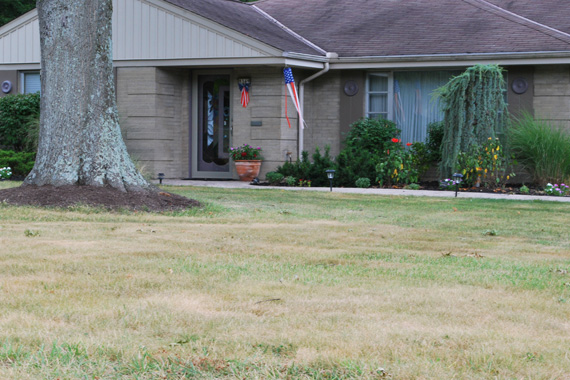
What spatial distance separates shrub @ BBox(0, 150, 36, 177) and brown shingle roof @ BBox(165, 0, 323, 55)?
14.0 ft

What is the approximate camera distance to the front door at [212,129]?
1767 cm

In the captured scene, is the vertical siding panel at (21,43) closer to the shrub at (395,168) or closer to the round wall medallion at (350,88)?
the round wall medallion at (350,88)

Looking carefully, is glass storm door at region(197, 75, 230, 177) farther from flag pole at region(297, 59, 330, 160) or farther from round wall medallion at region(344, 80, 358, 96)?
round wall medallion at region(344, 80, 358, 96)

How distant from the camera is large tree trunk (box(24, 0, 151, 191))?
34.3ft

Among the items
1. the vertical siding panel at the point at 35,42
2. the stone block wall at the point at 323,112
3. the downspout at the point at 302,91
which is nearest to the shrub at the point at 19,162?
the vertical siding panel at the point at 35,42

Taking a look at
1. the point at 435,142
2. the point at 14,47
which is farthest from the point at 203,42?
the point at 435,142

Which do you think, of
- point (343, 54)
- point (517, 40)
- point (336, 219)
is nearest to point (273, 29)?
point (343, 54)

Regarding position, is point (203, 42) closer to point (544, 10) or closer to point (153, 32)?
point (153, 32)

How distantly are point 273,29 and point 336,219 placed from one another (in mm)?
9380

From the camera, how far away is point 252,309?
4.68 meters

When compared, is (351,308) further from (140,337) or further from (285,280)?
Answer: (140,337)

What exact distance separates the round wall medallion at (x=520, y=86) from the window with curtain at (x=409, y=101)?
5.22 feet

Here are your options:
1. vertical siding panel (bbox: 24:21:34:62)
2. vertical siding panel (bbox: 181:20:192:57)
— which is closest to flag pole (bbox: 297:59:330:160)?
vertical siding panel (bbox: 181:20:192:57)

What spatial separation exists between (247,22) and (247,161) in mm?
3369
